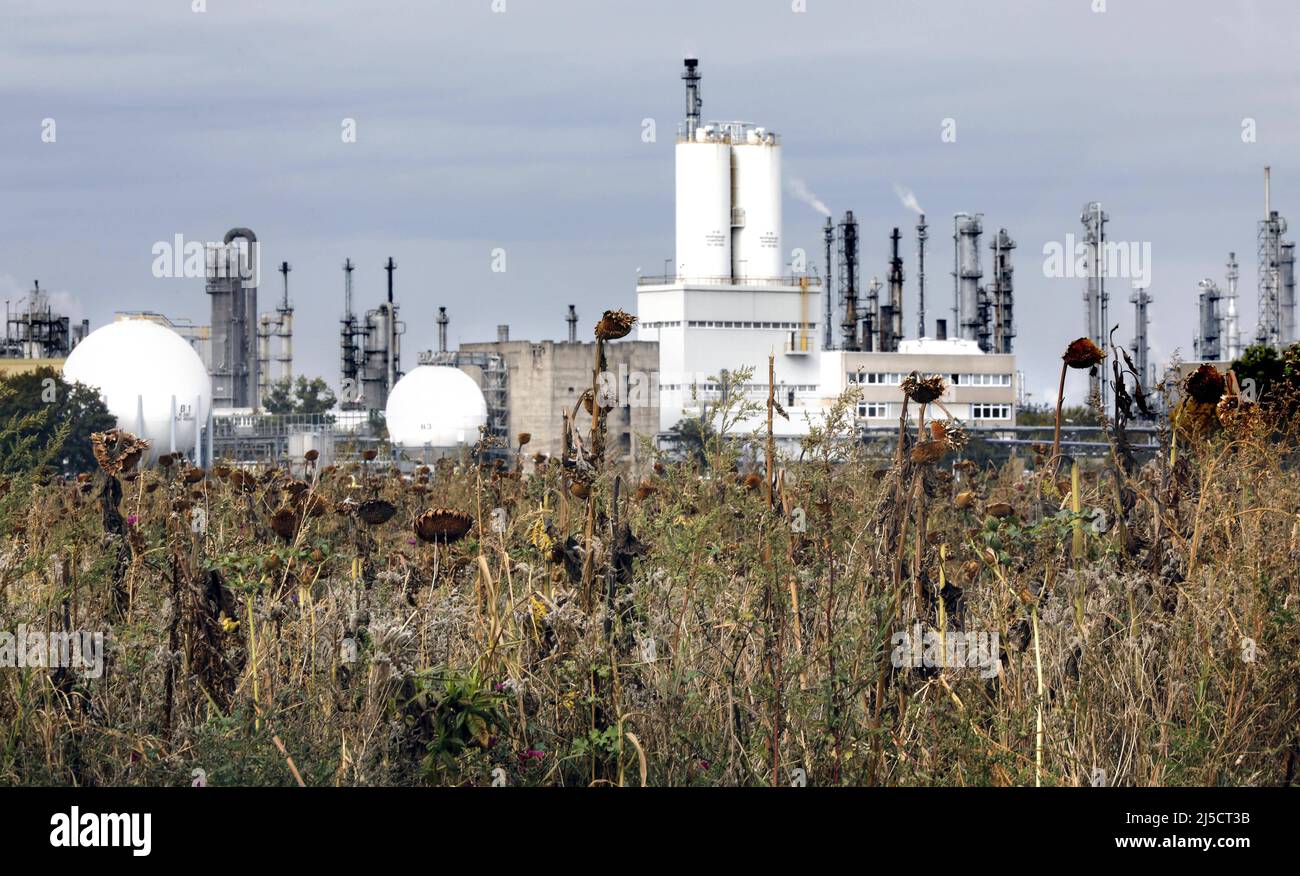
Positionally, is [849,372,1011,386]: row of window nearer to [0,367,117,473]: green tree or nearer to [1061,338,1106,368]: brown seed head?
[0,367,117,473]: green tree

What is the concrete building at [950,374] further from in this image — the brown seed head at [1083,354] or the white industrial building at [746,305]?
the brown seed head at [1083,354]

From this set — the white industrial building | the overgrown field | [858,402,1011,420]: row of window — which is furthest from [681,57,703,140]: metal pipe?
the overgrown field

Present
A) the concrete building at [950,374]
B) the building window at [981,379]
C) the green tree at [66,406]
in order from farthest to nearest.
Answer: the building window at [981,379], the concrete building at [950,374], the green tree at [66,406]

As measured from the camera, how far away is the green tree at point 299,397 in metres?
72.9

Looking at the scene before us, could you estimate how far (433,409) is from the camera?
52.1 metres

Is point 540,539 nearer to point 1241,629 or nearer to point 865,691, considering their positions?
point 865,691

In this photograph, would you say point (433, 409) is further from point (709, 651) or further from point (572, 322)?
point (709, 651)

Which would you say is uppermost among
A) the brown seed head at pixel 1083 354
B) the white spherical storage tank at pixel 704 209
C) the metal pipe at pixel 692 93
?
the metal pipe at pixel 692 93

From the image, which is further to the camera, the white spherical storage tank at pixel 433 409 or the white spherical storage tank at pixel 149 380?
the white spherical storage tank at pixel 433 409

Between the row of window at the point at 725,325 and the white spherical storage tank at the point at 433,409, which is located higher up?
the row of window at the point at 725,325

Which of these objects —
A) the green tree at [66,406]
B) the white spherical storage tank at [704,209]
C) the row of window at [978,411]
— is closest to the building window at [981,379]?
the row of window at [978,411]

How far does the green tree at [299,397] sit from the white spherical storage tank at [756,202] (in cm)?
2117

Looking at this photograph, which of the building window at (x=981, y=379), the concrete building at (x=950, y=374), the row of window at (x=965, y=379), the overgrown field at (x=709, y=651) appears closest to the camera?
the overgrown field at (x=709, y=651)

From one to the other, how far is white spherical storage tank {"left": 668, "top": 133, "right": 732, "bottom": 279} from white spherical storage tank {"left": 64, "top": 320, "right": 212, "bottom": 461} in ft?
86.5
